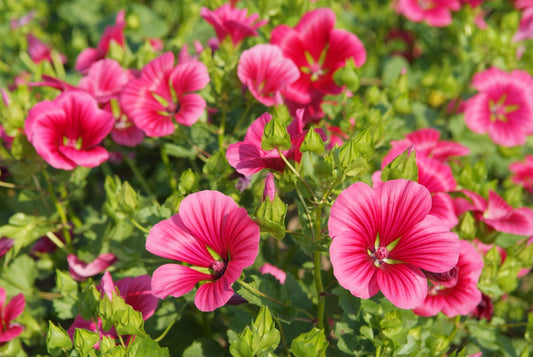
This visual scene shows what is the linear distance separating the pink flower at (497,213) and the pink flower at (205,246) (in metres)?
0.68

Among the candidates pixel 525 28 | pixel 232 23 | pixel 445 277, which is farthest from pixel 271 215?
pixel 525 28

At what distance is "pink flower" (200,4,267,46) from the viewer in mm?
1623

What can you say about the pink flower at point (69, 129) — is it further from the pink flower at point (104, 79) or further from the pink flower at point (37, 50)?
the pink flower at point (37, 50)

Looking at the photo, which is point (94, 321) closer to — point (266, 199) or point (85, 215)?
point (266, 199)

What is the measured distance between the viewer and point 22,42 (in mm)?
2570

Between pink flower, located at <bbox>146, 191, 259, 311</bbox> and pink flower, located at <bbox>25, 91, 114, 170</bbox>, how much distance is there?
45 cm

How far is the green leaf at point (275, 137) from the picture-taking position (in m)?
1.06

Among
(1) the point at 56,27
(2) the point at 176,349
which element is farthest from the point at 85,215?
(1) the point at 56,27

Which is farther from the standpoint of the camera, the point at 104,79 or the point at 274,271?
the point at 104,79

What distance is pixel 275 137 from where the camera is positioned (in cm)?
106

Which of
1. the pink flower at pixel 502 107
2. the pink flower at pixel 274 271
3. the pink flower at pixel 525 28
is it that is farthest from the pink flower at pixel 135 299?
the pink flower at pixel 525 28

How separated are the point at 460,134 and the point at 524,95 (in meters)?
0.34

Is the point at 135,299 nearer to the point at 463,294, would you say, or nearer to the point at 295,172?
the point at 295,172

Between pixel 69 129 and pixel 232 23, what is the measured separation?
61 centimetres
